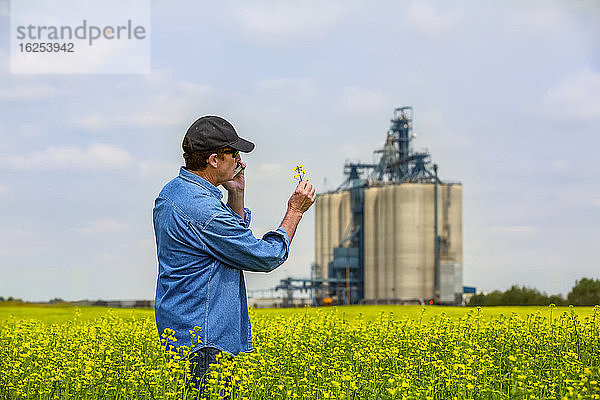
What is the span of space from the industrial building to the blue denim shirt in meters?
66.8

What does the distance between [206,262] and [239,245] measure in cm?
27

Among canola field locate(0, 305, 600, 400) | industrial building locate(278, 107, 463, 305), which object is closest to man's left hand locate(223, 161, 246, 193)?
canola field locate(0, 305, 600, 400)

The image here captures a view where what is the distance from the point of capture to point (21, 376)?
7.43 m

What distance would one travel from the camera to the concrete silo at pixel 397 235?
239 feet

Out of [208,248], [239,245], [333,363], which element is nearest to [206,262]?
[208,248]

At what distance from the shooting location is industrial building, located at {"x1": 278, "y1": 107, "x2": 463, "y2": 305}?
7281cm

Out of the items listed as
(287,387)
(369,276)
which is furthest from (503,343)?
(369,276)

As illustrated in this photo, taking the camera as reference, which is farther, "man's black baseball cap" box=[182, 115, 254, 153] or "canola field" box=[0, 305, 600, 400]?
"canola field" box=[0, 305, 600, 400]

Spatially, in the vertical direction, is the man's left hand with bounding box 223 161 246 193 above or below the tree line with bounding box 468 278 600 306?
above

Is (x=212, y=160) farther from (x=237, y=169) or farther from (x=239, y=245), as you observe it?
(x=239, y=245)

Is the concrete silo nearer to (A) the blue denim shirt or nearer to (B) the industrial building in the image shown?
(B) the industrial building

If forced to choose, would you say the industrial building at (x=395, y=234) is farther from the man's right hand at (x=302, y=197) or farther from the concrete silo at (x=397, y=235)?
the man's right hand at (x=302, y=197)

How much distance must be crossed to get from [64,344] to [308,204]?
5702 millimetres

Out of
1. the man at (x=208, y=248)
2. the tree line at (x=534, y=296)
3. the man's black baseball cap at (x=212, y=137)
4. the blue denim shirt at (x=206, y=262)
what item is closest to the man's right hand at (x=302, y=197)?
the man at (x=208, y=248)
